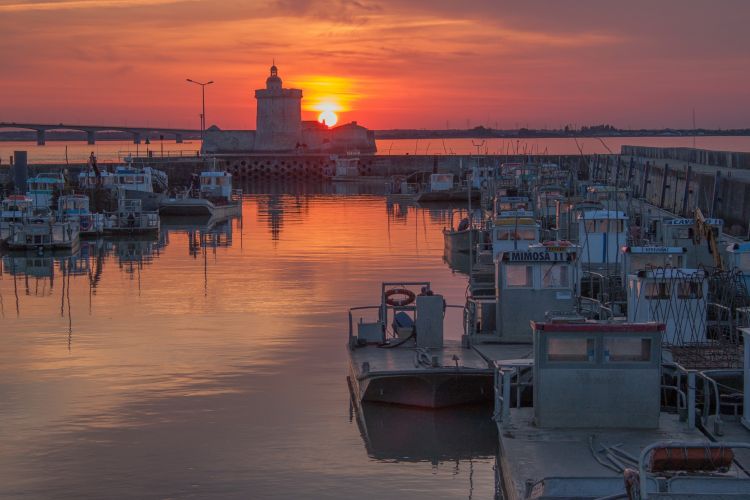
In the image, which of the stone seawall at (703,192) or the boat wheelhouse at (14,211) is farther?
the boat wheelhouse at (14,211)

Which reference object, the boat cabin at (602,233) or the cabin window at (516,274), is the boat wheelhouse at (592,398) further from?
the boat cabin at (602,233)

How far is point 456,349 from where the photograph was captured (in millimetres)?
21344

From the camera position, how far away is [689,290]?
20875mm

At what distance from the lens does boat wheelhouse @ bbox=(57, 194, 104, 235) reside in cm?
5225

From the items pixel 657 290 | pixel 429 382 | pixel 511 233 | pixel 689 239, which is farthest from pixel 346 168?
pixel 429 382

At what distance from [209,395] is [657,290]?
804 centimetres

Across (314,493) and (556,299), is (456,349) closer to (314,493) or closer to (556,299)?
(556,299)

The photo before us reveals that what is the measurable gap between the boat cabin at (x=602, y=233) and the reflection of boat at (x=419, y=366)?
42.5 feet

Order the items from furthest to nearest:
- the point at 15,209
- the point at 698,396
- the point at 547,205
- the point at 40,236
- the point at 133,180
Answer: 1. the point at 133,180
2. the point at 15,209
3. the point at 547,205
4. the point at 40,236
5. the point at 698,396

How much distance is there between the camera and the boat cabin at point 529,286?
853 inches

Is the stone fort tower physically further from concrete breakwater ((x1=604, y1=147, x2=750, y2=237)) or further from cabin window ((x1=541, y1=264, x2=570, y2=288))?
cabin window ((x1=541, y1=264, x2=570, y2=288))

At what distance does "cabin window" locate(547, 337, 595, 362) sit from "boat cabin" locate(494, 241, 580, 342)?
598 cm

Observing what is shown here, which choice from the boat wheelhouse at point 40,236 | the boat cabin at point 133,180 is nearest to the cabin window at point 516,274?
the boat wheelhouse at point 40,236

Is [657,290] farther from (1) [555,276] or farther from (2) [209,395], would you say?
(2) [209,395]
